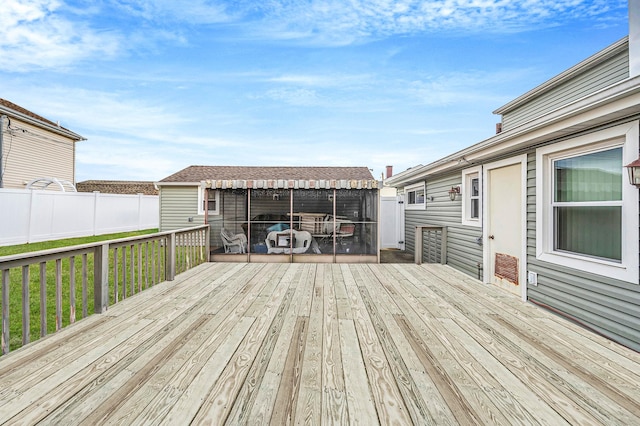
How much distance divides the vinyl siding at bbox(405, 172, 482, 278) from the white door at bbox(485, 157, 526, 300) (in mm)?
329

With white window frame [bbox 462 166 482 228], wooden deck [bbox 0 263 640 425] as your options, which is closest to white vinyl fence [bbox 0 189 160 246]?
wooden deck [bbox 0 263 640 425]

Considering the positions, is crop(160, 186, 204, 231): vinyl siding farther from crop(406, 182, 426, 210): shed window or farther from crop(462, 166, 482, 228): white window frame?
crop(462, 166, 482, 228): white window frame

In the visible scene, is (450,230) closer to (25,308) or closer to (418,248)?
(418,248)

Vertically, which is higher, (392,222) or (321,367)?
(392,222)

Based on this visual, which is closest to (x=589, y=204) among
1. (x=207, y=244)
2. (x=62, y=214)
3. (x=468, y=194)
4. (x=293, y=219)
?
(x=468, y=194)

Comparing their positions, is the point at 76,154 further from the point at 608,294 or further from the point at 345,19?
the point at 608,294

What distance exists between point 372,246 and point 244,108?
29.9 feet

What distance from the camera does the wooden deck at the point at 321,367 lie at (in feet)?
5.25

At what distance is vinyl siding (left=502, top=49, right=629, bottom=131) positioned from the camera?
5.38 m

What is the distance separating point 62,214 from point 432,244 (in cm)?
1187

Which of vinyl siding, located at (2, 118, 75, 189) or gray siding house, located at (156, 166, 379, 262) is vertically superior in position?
vinyl siding, located at (2, 118, 75, 189)

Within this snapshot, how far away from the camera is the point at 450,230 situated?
20.5ft

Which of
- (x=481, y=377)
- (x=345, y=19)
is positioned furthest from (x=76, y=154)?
(x=481, y=377)

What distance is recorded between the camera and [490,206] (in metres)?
4.87
